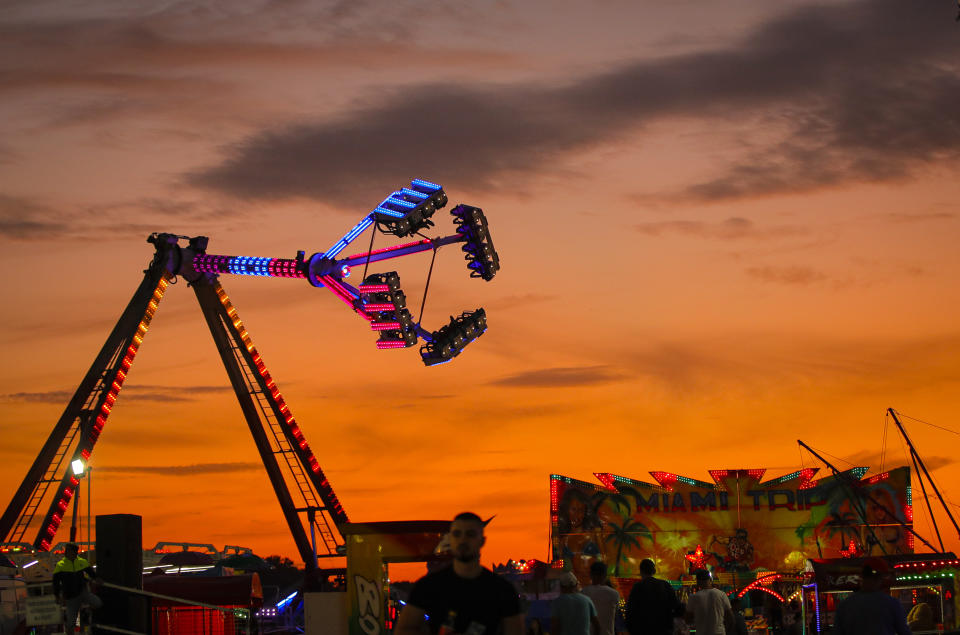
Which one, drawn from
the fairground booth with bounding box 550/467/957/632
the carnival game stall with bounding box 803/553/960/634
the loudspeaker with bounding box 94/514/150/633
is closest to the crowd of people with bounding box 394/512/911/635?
the loudspeaker with bounding box 94/514/150/633

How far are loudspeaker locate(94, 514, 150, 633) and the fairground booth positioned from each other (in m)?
37.0

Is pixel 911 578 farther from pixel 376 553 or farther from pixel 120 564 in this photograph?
pixel 120 564

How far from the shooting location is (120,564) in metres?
15.5

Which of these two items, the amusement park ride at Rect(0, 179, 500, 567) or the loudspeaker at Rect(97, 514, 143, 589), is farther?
the amusement park ride at Rect(0, 179, 500, 567)

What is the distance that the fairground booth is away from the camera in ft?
169

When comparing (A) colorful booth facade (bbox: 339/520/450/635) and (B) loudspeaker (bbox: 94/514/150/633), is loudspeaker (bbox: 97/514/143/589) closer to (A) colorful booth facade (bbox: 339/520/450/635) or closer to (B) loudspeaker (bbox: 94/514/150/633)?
(B) loudspeaker (bbox: 94/514/150/633)

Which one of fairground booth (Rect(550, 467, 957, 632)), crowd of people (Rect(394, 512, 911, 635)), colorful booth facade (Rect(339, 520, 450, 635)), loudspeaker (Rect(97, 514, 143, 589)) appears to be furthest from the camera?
fairground booth (Rect(550, 467, 957, 632))

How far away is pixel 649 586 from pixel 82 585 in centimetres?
747

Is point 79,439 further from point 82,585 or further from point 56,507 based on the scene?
point 82,585

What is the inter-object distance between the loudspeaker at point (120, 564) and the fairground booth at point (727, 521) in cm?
3695

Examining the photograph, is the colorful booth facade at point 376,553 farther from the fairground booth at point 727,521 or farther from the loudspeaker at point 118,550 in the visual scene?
the fairground booth at point 727,521

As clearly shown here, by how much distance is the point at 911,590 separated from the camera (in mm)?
29234

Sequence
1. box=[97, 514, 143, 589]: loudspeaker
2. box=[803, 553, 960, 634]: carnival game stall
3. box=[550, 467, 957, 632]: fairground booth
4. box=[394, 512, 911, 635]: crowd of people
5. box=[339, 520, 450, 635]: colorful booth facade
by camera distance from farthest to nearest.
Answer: box=[550, 467, 957, 632]: fairground booth < box=[803, 553, 960, 634]: carnival game stall < box=[339, 520, 450, 635]: colorful booth facade < box=[97, 514, 143, 589]: loudspeaker < box=[394, 512, 911, 635]: crowd of people

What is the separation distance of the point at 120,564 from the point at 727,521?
39.7 meters
